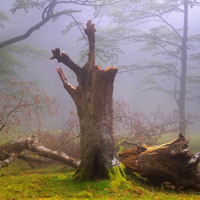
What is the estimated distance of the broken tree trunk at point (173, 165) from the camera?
470cm

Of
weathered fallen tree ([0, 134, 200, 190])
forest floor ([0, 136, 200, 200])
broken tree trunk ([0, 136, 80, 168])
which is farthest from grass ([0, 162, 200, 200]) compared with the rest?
broken tree trunk ([0, 136, 80, 168])

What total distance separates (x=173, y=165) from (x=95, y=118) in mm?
2270

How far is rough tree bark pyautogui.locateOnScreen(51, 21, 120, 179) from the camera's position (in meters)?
4.98

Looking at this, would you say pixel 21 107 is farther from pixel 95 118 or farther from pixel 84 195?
pixel 84 195

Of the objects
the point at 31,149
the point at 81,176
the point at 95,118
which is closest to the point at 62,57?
the point at 95,118

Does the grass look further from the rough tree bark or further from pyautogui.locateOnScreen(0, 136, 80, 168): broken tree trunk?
pyautogui.locateOnScreen(0, 136, 80, 168): broken tree trunk

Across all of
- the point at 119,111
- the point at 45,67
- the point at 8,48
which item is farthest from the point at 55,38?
the point at 119,111

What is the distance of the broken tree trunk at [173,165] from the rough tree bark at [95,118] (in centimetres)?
83

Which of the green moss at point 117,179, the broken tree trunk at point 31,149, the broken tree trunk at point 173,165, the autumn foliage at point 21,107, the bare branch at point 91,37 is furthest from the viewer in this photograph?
the broken tree trunk at point 31,149

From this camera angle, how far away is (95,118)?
16.7ft

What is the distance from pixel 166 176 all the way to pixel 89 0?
32.0 feet

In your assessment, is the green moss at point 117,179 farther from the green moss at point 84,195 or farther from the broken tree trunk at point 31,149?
the broken tree trunk at point 31,149

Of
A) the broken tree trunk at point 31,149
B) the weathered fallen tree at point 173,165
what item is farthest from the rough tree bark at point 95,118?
the broken tree trunk at point 31,149

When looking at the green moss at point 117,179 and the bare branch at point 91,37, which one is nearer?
the green moss at point 117,179
